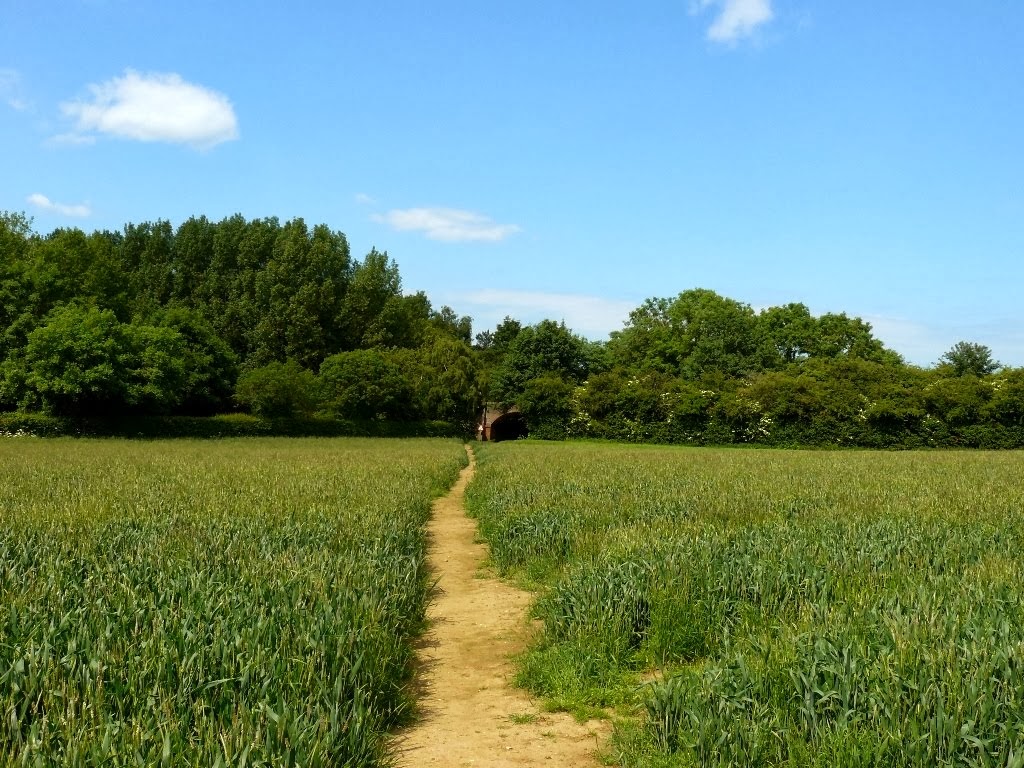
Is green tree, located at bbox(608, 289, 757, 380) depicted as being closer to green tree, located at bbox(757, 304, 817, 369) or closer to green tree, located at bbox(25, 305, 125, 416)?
green tree, located at bbox(757, 304, 817, 369)

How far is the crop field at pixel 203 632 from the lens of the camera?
4.09 m

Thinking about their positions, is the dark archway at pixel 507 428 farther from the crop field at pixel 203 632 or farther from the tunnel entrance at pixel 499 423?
the crop field at pixel 203 632

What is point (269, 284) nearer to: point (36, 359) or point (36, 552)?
point (36, 359)

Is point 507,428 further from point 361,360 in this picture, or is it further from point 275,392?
point 275,392

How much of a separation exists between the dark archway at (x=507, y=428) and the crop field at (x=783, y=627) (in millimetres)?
58043

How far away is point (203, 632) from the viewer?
5.53 meters

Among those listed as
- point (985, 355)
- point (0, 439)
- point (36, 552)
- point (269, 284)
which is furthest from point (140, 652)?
point (985, 355)

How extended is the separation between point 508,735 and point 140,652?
8.96ft

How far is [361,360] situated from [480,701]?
5201 cm

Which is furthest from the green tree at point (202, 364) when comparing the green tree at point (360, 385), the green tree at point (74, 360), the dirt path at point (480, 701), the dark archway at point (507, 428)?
the dirt path at point (480, 701)

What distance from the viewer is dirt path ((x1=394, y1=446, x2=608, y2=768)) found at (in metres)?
5.55

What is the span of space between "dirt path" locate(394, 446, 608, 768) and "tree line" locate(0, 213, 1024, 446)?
38.4 m

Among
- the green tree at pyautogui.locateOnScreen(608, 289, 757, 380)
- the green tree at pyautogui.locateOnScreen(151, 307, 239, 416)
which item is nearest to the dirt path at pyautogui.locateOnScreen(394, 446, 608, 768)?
the green tree at pyautogui.locateOnScreen(151, 307, 239, 416)

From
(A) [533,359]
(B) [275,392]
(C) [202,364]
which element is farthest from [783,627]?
(A) [533,359]
